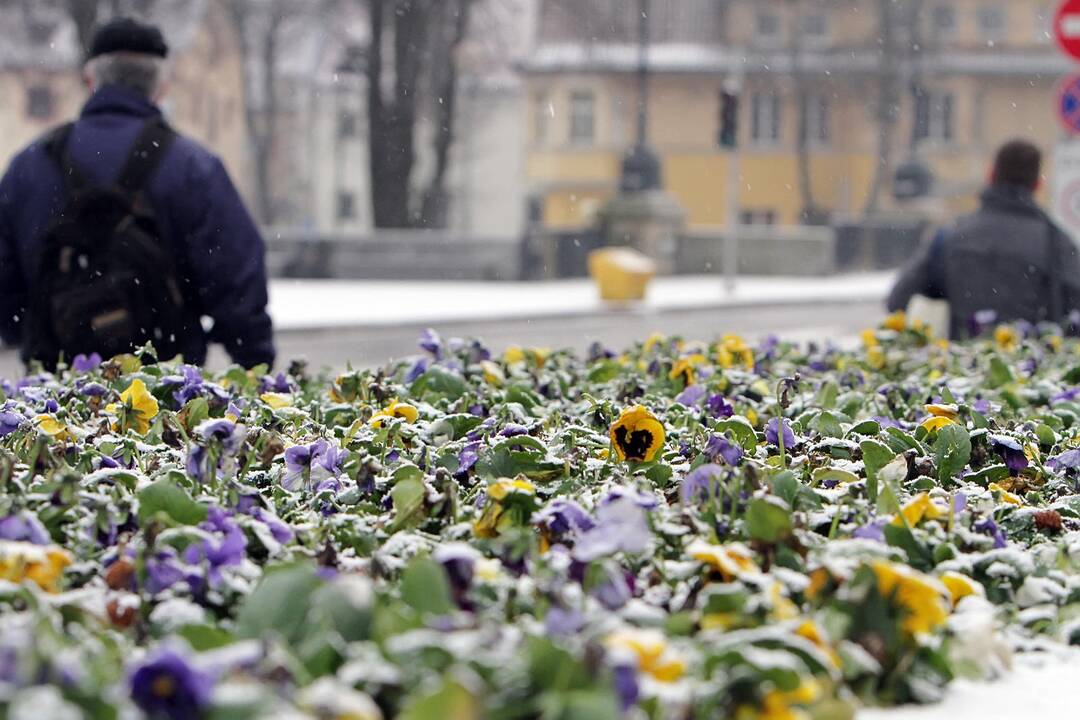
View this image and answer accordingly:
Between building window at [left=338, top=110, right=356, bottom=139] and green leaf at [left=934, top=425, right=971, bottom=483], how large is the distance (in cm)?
7933

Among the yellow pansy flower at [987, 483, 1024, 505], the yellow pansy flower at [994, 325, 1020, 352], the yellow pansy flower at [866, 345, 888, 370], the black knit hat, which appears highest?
the black knit hat

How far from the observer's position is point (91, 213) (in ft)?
20.4

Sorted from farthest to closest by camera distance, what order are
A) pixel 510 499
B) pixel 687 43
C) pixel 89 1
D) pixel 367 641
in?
pixel 687 43
pixel 89 1
pixel 510 499
pixel 367 641

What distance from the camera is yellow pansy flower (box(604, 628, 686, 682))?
83.2 inches

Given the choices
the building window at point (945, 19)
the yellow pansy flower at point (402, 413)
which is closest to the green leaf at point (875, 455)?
the yellow pansy flower at point (402, 413)

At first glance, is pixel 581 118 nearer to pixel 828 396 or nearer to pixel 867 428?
pixel 828 396

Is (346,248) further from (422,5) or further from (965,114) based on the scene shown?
(965,114)

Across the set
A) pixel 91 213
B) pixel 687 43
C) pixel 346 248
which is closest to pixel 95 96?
pixel 91 213

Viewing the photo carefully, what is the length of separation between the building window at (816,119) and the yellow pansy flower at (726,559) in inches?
2667

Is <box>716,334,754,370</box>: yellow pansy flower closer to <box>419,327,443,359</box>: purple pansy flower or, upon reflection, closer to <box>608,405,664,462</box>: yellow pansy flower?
<box>419,327,443,359</box>: purple pansy flower

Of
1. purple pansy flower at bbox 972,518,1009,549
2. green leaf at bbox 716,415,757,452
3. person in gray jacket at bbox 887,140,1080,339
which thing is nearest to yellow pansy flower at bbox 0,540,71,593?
purple pansy flower at bbox 972,518,1009,549

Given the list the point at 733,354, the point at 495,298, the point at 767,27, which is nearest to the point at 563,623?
the point at 733,354

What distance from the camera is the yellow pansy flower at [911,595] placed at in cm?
249

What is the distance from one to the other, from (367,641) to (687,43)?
68.9 meters
